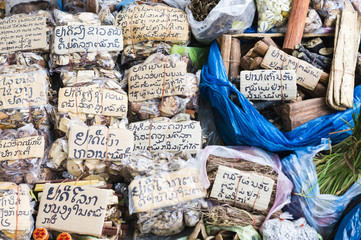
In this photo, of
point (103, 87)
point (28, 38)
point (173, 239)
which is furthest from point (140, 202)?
point (28, 38)

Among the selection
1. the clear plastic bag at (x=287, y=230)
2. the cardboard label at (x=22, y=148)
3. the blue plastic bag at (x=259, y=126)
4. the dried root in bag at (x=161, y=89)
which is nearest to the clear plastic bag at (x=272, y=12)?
the blue plastic bag at (x=259, y=126)

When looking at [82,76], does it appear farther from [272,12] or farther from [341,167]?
[341,167]

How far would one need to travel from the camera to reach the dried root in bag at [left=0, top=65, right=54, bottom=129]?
265cm

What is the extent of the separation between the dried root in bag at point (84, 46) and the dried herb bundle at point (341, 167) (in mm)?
1660

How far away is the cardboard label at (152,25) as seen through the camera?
2.97m

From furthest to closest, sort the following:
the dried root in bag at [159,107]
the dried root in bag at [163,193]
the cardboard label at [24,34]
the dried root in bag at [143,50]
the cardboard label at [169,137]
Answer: the dried root in bag at [143,50]
the cardboard label at [24,34]
the dried root in bag at [159,107]
the cardboard label at [169,137]
the dried root in bag at [163,193]

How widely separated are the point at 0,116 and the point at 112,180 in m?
0.89

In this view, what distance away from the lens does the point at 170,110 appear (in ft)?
9.10

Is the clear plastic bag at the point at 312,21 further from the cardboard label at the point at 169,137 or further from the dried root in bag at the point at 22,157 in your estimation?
the dried root in bag at the point at 22,157

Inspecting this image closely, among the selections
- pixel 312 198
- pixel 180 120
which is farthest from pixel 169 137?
pixel 312 198

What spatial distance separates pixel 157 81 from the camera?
9.19 feet

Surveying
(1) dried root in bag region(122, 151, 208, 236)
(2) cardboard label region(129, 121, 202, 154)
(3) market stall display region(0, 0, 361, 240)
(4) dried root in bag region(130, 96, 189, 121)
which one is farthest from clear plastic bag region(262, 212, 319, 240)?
(4) dried root in bag region(130, 96, 189, 121)

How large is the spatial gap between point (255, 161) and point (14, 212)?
1546 millimetres

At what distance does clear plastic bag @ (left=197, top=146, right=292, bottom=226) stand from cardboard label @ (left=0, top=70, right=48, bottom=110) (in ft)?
3.91
